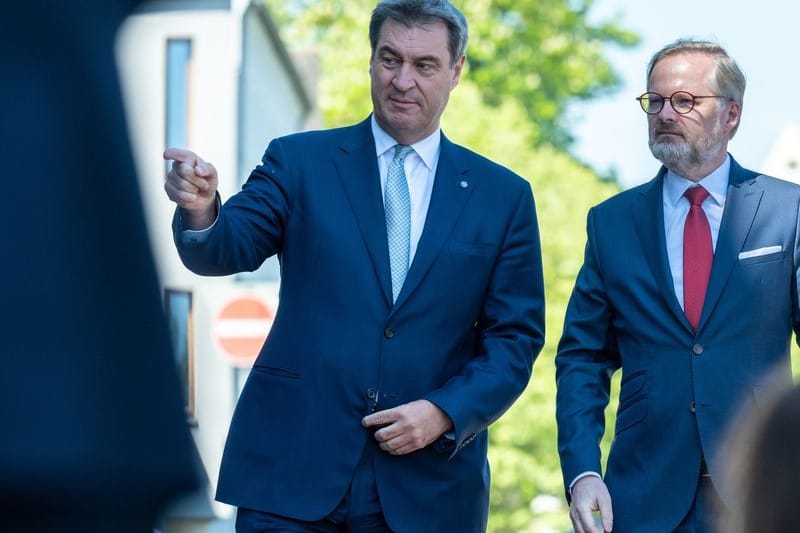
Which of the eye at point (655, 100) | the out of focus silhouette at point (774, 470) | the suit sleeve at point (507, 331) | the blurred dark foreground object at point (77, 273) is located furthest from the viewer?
the eye at point (655, 100)

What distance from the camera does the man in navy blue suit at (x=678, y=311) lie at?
14.6 feet

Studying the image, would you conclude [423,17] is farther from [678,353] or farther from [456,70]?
[678,353]

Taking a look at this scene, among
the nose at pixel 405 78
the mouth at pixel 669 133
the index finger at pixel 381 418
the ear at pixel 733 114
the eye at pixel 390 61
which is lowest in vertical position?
the index finger at pixel 381 418

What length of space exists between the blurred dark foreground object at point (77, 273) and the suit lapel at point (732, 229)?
2.72 m

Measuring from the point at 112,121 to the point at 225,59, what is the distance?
70.4 ft

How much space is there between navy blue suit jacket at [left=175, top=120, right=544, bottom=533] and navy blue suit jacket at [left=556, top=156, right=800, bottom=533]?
0.26 metres

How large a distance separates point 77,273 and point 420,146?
2.80 m

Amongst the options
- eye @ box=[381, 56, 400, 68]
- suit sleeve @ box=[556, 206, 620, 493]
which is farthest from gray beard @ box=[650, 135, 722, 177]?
eye @ box=[381, 56, 400, 68]

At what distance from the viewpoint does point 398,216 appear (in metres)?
4.60

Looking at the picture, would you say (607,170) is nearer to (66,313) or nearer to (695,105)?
(695,105)

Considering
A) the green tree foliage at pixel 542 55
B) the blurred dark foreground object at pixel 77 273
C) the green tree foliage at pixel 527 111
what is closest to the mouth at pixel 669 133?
the blurred dark foreground object at pixel 77 273

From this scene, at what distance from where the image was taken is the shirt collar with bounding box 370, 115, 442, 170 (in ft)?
15.4

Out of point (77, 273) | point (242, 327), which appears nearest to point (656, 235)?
point (77, 273)

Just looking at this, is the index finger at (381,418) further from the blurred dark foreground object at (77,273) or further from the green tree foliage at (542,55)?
the green tree foliage at (542,55)
